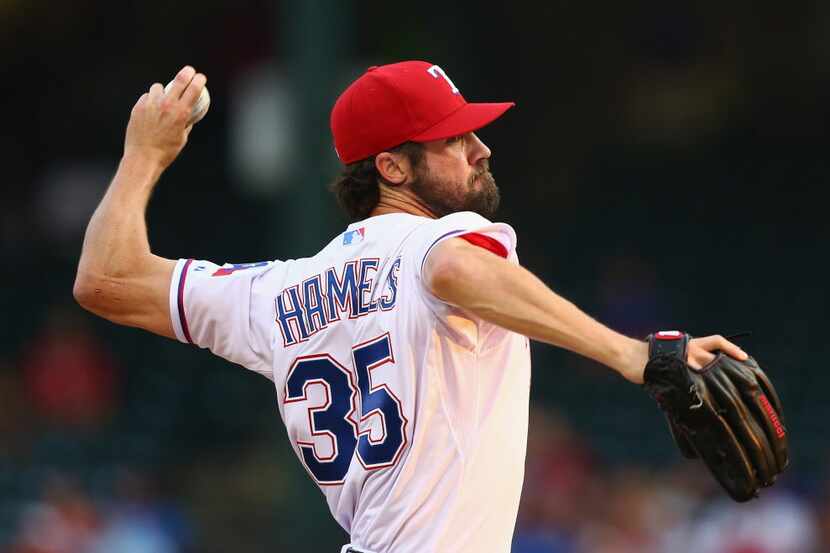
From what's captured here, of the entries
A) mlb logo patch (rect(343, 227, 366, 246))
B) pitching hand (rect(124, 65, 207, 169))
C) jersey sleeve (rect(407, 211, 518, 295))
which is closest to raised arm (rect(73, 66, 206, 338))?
pitching hand (rect(124, 65, 207, 169))

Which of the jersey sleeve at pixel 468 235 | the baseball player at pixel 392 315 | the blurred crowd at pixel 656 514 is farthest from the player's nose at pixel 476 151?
the blurred crowd at pixel 656 514

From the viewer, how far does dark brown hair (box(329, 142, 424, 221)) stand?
2.77 metres

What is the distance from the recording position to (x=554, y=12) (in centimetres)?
1162

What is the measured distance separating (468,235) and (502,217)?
27.8ft

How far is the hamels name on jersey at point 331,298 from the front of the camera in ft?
8.39

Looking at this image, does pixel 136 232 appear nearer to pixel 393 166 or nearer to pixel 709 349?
pixel 393 166

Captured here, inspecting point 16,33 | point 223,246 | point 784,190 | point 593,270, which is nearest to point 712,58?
point 784,190

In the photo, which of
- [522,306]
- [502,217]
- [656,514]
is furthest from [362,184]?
[502,217]

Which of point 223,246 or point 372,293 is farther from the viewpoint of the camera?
point 223,246

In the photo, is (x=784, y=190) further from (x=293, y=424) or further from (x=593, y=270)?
(x=293, y=424)

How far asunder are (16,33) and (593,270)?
17.8 feet

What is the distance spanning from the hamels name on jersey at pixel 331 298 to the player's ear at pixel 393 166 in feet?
0.72

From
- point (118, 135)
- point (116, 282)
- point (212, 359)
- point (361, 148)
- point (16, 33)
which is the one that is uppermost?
point (361, 148)

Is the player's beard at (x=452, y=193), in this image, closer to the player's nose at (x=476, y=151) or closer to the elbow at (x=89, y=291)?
the player's nose at (x=476, y=151)
